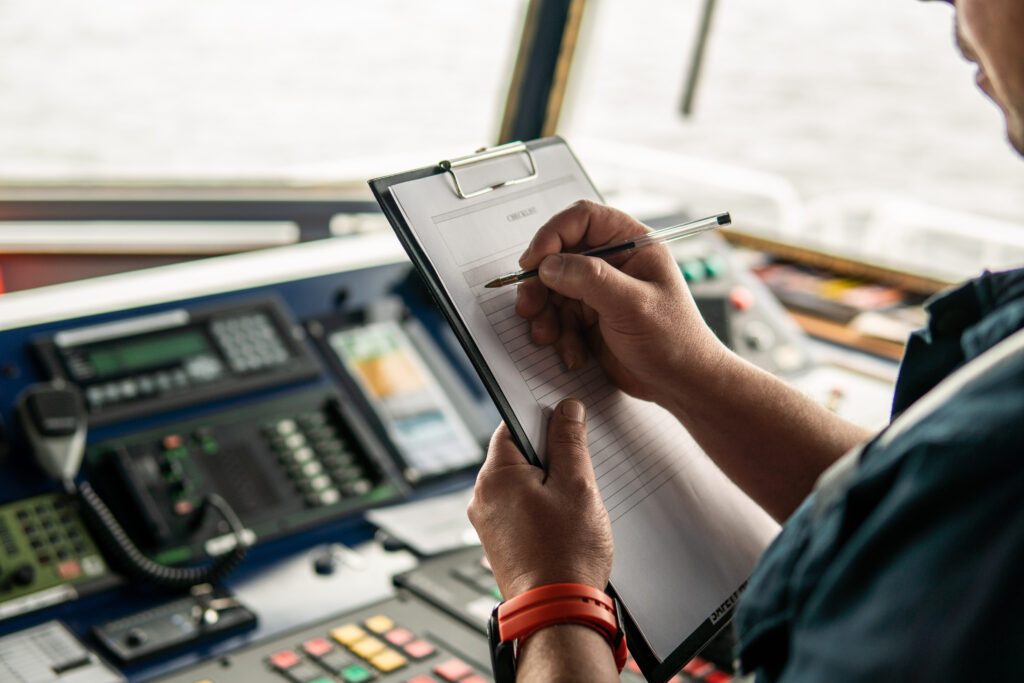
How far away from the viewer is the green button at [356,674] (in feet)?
3.20

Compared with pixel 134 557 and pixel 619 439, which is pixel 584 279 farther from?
pixel 134 557

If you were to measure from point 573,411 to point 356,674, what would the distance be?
379 millimetres

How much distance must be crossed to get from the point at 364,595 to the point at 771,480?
494 mm

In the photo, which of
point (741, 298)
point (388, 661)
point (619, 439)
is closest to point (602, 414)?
point (619, 439)

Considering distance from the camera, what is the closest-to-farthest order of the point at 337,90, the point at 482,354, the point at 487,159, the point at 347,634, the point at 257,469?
the point at 482,354 → the point at 487,159 → the point at 347,634 → the point at 257,469 → the point at 337,90

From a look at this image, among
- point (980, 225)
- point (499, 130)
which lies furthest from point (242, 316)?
point (980, 225)

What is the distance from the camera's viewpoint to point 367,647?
1.03 m

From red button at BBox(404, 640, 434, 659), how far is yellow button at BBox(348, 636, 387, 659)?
29 millimetres

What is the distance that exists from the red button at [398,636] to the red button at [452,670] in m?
0.06

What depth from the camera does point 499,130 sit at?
97.7 inches

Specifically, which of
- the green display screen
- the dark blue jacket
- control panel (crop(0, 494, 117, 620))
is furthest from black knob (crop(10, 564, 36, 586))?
the dark blue jacket

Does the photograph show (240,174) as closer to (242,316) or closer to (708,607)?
(242,316)

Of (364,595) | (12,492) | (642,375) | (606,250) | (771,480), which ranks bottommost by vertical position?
(364,595)

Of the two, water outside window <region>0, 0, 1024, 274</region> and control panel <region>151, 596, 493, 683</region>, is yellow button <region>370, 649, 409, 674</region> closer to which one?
control panel <region>151, 596, 493, 683</region>
